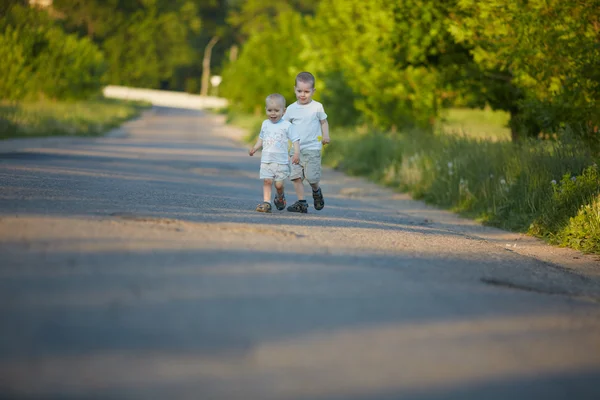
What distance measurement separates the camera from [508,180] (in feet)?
41.1

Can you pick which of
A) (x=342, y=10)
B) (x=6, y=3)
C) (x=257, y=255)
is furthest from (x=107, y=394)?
(x=6, y=3)

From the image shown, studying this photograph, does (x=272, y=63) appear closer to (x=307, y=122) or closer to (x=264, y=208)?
(x=307, y=122)

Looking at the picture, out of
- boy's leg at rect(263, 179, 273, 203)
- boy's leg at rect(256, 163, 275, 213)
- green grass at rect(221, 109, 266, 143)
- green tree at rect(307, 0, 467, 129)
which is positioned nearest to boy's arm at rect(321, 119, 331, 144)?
boy's leg at rect(256, 163, 275, 213)

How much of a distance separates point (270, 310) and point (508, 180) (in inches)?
322

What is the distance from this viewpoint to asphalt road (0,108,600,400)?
4012 millimetres

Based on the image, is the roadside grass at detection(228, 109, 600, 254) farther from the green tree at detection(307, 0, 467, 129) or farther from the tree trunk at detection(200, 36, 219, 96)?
the tree trunk at detection(200, 36, 219, 96)

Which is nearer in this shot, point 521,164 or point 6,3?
point 521,164

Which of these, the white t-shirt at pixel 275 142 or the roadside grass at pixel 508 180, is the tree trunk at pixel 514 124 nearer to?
the roadside grass at pixel 508 180

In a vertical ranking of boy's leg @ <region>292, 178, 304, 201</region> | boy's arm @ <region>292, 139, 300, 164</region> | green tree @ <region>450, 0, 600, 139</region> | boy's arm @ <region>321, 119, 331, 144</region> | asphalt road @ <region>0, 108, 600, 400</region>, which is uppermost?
green tree @ <region>450, 0, 600, 139</region>

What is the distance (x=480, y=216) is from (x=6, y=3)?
29818 mm

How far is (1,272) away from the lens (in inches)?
216

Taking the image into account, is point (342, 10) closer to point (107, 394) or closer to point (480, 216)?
point (480, 216)

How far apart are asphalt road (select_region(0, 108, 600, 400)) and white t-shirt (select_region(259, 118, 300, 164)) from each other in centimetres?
114

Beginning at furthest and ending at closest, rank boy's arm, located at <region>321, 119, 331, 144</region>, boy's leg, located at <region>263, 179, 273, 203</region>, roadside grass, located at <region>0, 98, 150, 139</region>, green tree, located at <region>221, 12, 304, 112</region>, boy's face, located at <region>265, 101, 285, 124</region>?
green tree, located at <region>221, 12, 304, 112</region> < roadside grass, located at <region>0, 98, 150, 139</region> < boy's arm, located at <region>321, 119, 331, 144</region> < boy's face, located at <region>265, 101, 285, 124</region> < boy's leg, located at <region>263, 179, 273, 203</region>
